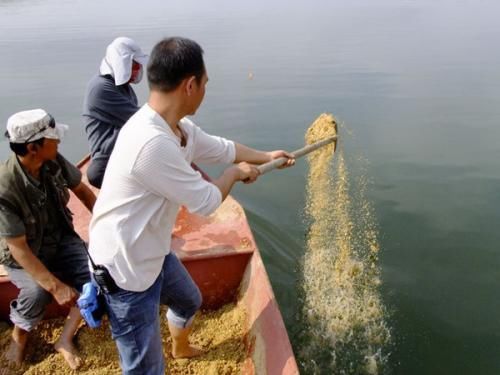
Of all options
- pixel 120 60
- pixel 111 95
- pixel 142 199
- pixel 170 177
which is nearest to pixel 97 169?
pixel 111 95

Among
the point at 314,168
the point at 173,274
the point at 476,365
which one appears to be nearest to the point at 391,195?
the point at 314,168

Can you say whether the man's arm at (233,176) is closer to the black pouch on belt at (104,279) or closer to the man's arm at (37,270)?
the black pouch on belt at (104,279)

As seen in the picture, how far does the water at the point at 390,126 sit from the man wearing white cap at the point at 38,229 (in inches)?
82.1

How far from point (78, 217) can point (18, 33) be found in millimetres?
21694

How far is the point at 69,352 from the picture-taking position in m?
2.93

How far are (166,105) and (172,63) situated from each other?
0.59ft

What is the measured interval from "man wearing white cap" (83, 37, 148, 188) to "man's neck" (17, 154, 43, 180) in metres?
0.88

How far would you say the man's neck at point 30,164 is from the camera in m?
2.53

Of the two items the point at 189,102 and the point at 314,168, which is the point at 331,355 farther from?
the point at 189,102

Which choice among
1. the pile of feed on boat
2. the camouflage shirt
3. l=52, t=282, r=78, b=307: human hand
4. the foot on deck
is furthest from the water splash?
the camouflage shirt

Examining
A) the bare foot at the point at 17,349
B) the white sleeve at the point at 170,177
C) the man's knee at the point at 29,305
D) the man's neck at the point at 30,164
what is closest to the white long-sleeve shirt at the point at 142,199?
the white sleeve at the point at 170,177

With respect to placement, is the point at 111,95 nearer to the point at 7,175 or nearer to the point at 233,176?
the point at 7,175

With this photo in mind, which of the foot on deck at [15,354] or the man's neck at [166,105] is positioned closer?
the man's neck at [166,105]

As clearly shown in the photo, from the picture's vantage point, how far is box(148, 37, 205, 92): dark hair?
1.74 m
